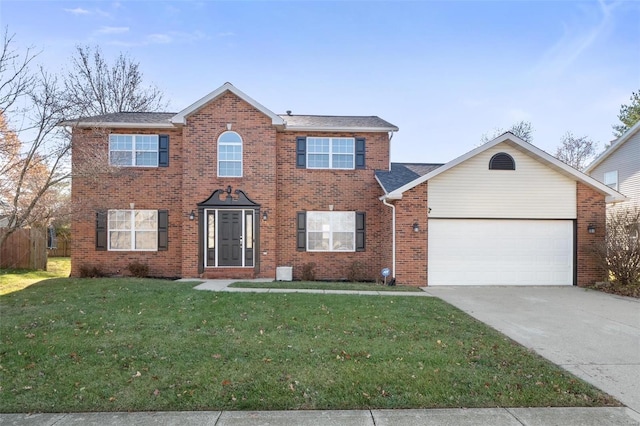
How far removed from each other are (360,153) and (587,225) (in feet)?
26.9

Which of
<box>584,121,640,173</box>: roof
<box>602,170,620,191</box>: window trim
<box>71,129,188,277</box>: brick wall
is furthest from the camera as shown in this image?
<box>602,170,620,191</box>: window trim

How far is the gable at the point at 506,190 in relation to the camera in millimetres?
11289

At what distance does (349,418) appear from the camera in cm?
321

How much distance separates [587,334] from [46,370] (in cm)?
848

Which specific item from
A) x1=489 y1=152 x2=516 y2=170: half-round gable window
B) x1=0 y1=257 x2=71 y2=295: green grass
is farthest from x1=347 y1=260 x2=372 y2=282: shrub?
x1=0 y1=257 x2=71 y2=295: green grass

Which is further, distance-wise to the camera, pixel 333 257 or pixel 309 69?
pixel 309 69

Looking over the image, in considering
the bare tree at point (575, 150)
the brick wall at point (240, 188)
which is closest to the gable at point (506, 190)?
the brick wall at point (240, 188)

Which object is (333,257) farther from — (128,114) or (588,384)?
(128,114)

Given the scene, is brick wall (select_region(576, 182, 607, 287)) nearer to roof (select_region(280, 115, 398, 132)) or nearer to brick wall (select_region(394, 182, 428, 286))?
brick wall (select_region(394, 182, 428, 286))

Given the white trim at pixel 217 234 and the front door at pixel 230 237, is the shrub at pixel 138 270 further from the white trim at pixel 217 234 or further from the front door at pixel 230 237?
the front door at pixel 230 237

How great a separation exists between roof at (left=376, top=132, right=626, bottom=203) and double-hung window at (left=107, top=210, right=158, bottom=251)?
883 centimetres

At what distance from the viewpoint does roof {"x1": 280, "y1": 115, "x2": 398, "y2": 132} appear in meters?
12.8

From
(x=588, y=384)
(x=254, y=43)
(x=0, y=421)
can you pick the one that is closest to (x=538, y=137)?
(x=254, y=43)

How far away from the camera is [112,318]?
253 inches
